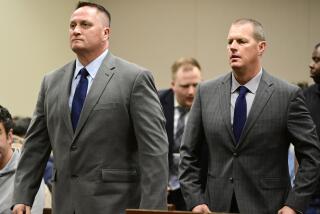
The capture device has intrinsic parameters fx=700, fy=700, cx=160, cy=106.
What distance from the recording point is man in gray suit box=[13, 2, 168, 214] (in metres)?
3.06

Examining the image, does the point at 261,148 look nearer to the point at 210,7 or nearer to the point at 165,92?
the point at 165,92

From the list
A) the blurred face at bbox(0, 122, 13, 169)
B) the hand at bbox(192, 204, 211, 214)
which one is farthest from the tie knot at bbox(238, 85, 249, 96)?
the blurred face at bbox(0, 122, 13, 169)

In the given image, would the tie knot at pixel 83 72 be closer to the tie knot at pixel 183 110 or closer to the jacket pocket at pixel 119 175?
the jacket pocket at pixel 119 175

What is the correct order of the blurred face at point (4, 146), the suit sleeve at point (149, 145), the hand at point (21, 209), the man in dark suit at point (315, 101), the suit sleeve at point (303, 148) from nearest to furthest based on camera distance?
the suit sleeve at point (149, 145) → the hand at point (21, 209) → the suit sleeve at point (303, 148) → the blurred face at point (4, 146) → the man in dark suit at point (315, 101)

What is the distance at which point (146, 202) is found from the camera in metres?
3.01

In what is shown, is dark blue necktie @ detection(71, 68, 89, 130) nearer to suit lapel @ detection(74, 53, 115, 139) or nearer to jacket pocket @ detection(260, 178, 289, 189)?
suit lapel @ detection(74, 53, 115, 139)

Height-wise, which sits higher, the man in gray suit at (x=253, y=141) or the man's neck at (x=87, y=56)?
the man's neck at (x=87, y=56)

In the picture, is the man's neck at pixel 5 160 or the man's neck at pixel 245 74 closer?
the man's neck at pixel 245 74

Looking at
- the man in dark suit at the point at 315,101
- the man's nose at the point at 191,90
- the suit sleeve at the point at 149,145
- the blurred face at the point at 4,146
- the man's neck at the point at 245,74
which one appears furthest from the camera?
the man's nose at the point at 191,90

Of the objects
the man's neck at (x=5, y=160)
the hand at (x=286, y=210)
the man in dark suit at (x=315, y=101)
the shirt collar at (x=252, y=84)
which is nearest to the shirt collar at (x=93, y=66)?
the shirt collar at (x=252, y=84)

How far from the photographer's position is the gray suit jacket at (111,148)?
3059 mm

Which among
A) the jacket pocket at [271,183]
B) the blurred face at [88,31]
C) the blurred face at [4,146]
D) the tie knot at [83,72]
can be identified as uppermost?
the blurred face at [88,31]

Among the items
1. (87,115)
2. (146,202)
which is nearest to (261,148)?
(146,202)

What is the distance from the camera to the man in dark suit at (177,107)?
15.5 ft
